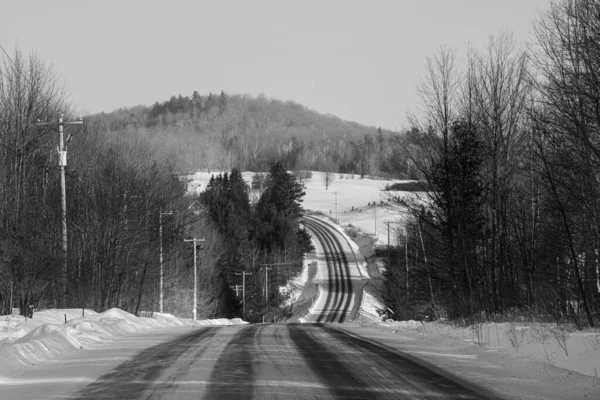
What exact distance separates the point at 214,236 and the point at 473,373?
59012 millimetres

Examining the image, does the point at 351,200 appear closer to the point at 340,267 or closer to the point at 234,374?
the point at 340,267

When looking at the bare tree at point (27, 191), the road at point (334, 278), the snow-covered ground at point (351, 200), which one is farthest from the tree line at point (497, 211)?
the snow-covered ground at point (351, 200)

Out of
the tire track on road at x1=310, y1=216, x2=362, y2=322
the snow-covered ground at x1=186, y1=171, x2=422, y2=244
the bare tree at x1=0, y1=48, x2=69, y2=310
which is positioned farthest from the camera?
the snow-covered ground at x1=186, y1=171, x2=422, y2=244

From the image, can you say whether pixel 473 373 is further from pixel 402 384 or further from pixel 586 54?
pixel 586 54

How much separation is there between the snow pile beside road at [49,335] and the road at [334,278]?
1679 inches

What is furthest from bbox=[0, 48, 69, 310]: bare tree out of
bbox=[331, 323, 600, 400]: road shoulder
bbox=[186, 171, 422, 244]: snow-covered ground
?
bbox=[186, 171, 422, 244]: snow-covered ground

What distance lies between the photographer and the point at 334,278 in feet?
278

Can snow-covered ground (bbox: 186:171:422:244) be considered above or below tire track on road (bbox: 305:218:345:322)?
above

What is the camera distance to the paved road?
8.23 m

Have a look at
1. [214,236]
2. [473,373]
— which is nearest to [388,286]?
[214,236]

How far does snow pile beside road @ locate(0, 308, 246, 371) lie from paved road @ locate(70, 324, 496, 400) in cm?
164

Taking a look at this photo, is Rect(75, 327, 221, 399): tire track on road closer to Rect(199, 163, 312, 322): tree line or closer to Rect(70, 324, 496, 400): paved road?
Rect(70, 324, 496, 400): paved road

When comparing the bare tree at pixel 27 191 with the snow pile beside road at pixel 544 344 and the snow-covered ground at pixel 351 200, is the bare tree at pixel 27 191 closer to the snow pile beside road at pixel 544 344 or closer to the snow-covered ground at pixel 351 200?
the snow pile beside road at pixel 544 344

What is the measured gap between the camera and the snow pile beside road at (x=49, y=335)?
35.9 ft
